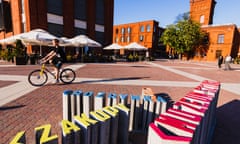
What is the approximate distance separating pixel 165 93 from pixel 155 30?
4384cm

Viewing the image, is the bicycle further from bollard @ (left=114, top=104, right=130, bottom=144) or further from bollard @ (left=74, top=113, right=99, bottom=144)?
bollard @ (left=74, top=113, right=99, bottom=144)

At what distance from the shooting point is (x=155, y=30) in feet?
152

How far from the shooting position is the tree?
3173 cm

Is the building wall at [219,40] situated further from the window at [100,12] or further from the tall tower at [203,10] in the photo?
the window at [100,12]

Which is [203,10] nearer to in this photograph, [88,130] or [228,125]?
[228,125]

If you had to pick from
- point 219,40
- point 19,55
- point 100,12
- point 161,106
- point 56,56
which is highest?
point 100,12

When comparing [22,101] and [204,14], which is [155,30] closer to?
[204,14]

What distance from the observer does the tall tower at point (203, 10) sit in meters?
37.2

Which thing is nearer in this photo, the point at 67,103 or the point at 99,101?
the point at 99,101

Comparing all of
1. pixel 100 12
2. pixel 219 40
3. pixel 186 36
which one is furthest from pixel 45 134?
pixel 219 40

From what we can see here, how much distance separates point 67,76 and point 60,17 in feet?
56.4

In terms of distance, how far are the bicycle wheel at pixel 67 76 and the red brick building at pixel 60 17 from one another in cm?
1511

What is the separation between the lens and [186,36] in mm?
31953

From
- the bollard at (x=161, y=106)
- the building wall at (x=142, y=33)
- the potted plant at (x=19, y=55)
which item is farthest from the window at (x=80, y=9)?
the building wall at (x=142, y=33)
